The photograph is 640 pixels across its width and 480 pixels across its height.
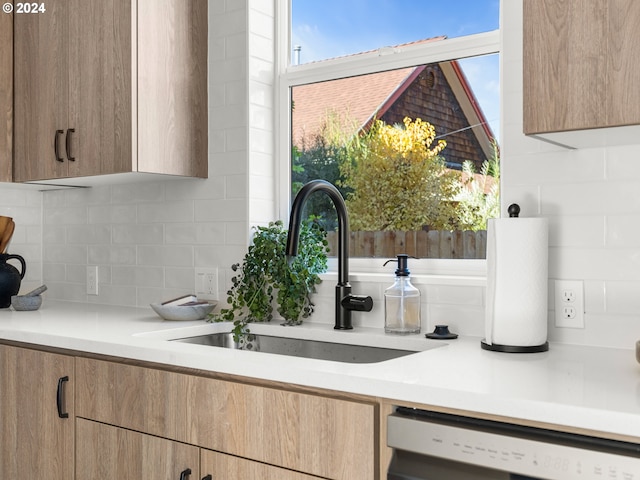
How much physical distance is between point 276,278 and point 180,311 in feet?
1.22

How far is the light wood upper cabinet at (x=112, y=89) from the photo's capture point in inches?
98.4

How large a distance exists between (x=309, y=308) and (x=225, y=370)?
73cm

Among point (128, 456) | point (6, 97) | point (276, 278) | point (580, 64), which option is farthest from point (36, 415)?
point (580, 64)

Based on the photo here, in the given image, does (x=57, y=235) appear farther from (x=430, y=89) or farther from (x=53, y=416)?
(x=430, y=89)

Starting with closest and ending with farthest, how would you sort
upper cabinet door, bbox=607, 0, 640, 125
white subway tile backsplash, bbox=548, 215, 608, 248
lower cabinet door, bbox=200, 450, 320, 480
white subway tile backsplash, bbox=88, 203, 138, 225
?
upper cabinet door, bbox=607, 0, 640, 125, lower cabinet door, bbox=200, 450, 320, 480, white subway tile backsplash, bbox=548, 215, 608, 248, white subway tile backsplash, bbox=88, 203, 138, 225

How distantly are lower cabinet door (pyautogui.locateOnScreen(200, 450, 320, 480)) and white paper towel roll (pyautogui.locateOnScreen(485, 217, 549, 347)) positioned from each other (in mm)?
602

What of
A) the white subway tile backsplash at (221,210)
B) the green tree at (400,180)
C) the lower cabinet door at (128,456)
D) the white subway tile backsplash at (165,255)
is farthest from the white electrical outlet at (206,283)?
the lower cabinet door at (128,456)

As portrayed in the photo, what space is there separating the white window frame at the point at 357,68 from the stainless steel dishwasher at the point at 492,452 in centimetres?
93

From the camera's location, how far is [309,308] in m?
2.41

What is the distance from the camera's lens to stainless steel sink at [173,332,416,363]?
210 centimetres

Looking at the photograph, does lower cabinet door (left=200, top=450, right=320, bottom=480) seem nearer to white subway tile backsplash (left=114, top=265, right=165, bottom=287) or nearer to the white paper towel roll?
the white paper towel roll

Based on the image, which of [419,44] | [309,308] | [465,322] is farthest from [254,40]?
[465,322]

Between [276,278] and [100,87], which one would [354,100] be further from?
[100,87]

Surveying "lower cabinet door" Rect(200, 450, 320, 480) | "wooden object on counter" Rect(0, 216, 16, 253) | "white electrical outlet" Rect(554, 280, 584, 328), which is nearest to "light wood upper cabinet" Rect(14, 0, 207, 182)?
"wooden object on counter" Rect(0, 216, 16, 253)
